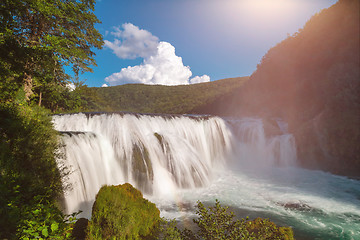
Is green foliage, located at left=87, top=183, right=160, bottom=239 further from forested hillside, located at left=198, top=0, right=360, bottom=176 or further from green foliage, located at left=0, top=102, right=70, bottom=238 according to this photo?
forested hillside, located at left=198, top=0, right=360, bottom=176

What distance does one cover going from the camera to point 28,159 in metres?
5.98

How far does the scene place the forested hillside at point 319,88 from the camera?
14703 millimetres

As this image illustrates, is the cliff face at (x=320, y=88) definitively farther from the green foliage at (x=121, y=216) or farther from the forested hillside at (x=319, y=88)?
the green foliage at (x=121, y=216)

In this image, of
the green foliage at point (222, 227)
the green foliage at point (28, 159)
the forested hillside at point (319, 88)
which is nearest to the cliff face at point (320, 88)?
the forested hillside at point (319, 88)

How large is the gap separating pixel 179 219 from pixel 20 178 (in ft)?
18.1

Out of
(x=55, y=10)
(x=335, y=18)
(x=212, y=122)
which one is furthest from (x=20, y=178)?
(x=335, y=18)

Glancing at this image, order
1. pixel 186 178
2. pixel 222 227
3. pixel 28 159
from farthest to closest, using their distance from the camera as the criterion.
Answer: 1. pixel 186 178
2. pixel 28 159
3. pixel 222 227

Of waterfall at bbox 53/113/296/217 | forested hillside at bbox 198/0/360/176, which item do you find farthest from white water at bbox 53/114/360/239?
forested hillside at bbox 198/0/360/176

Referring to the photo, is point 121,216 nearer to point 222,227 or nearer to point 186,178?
point 222,227

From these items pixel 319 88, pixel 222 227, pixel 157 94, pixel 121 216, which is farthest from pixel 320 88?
pixel 157 94

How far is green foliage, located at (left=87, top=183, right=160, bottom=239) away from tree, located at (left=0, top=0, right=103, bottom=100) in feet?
20.6

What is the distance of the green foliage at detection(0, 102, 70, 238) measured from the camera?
470 cm

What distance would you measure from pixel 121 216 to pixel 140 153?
6209 mm

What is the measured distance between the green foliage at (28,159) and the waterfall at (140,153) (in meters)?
1.10
